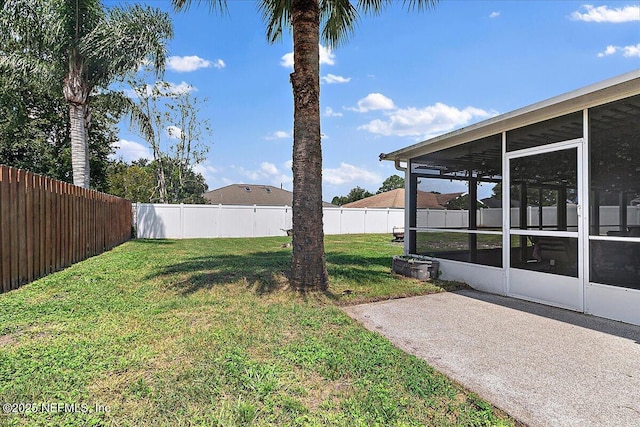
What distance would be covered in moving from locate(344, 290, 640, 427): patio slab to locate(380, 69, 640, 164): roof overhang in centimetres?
269

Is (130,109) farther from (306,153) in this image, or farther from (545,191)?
(545,191)

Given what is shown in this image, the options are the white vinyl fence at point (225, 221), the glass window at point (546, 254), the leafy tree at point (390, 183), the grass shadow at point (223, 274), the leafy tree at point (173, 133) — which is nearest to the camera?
the glass window at point (546, 254)

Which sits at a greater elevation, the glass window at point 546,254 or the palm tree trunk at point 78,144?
the palm tree trunk at point 78,144

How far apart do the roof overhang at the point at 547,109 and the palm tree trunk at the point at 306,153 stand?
8.72ft

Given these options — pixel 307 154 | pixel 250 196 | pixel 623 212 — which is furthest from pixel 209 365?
pixel 250 196

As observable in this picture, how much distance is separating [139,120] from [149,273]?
1145 centimetres

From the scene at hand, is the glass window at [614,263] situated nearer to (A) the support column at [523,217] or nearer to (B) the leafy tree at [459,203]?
(A) the support column at [523,217]

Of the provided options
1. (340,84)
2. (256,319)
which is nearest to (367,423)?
(256,319)

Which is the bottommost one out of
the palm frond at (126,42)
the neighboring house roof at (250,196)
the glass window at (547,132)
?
the glass window at (547,132)

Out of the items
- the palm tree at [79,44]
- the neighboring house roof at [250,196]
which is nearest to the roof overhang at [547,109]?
the palm tree at [79,44]

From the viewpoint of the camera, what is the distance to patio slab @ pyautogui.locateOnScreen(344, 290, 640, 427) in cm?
241

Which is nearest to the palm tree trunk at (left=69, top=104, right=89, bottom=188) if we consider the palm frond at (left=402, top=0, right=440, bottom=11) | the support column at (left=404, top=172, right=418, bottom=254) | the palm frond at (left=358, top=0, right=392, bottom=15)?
the palm frond at (left=358, top=0, right=392, bottom=15)

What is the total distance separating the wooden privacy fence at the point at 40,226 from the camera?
209 inches

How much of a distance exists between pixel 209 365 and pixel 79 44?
1254cm
